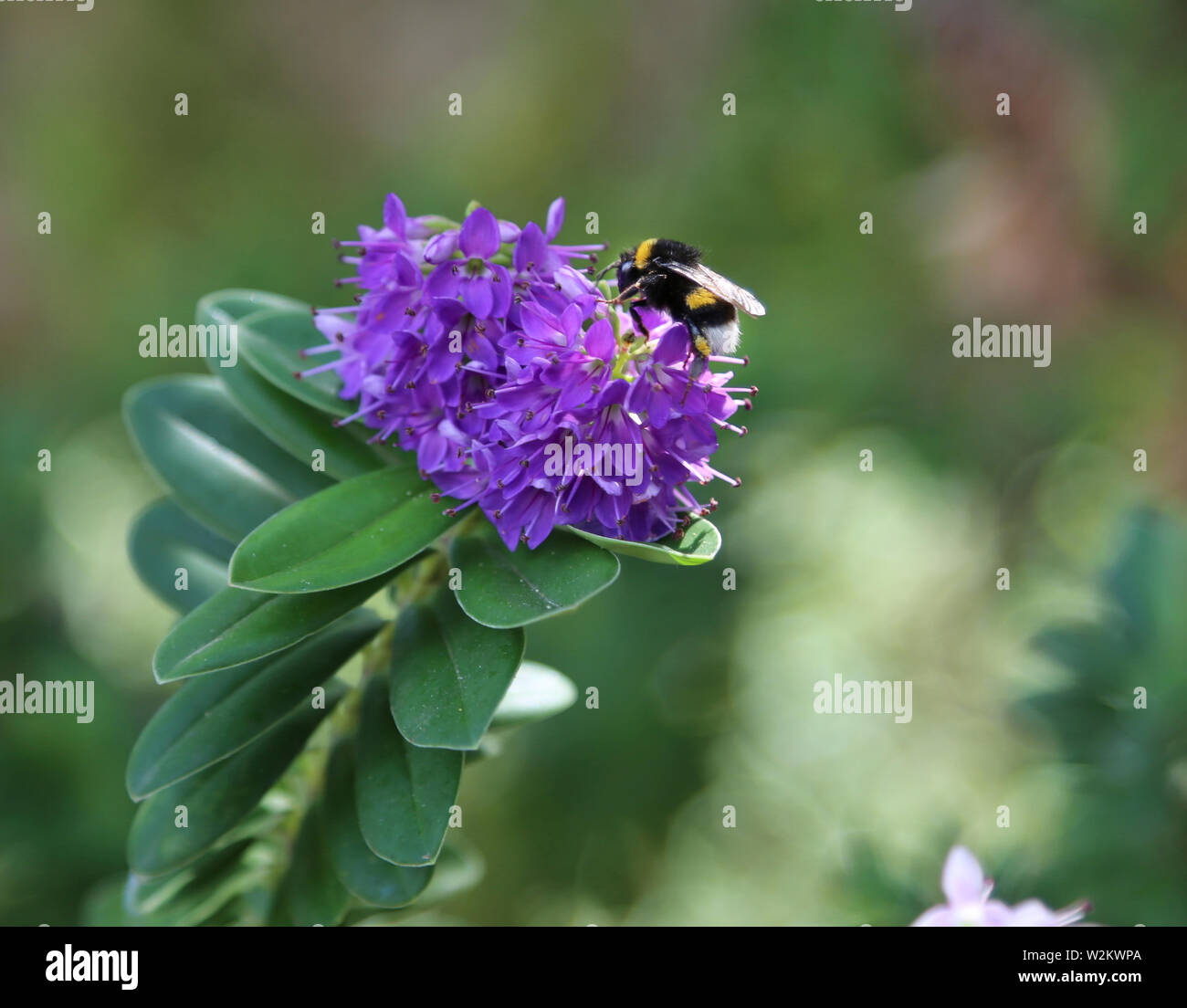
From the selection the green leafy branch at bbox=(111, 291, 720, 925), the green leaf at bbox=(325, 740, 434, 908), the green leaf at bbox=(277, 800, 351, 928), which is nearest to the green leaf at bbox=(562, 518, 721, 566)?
the green leafy branch at bbox=(111, 291, 720, 925)

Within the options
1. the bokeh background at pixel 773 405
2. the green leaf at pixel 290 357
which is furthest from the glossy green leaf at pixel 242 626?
the bokeh background at pixel 773 405

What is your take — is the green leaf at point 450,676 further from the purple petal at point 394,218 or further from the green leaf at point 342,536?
the purple petal at point 394,218

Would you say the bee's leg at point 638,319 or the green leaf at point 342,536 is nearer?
the green leaf at point 342,536

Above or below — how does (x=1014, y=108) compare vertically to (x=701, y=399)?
above

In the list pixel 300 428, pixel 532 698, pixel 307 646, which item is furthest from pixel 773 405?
pixel 307 646

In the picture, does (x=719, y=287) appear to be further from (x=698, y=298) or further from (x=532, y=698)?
(x=532, y=698)

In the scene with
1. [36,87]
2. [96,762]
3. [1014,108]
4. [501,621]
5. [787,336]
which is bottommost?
[96,762]

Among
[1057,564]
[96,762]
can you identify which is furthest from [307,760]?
[1057,564]

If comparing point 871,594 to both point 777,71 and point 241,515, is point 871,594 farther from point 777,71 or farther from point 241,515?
point 241,515
